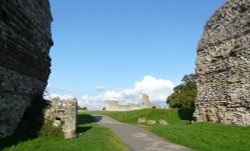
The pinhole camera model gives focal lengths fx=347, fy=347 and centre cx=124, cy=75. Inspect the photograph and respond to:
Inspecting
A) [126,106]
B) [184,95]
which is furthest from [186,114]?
[126,106]

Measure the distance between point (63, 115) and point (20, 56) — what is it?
123 inches

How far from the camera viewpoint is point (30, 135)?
1444 cm

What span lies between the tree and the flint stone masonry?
107 feet

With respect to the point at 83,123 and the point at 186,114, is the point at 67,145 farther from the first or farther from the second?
the point at 186,114

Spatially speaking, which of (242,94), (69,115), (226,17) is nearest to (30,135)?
(69,115)

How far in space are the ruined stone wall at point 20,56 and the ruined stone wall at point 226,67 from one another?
10.7 m

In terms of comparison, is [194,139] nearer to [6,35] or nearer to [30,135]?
[30,135]

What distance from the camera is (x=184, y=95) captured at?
48.3 meters

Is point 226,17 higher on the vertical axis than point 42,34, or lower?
higher

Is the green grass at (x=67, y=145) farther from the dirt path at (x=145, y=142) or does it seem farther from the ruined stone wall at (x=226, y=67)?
the ruined stone wall at (x=226, y=67)

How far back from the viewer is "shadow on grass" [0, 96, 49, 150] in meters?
13.9

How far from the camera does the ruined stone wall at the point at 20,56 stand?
1280cm

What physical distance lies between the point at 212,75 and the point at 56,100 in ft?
37.2

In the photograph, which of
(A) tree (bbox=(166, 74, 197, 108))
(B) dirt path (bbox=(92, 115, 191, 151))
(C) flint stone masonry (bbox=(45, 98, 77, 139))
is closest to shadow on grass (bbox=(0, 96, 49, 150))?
(C) flint stone masonry (bbox=(45, 98, 77, 139))
